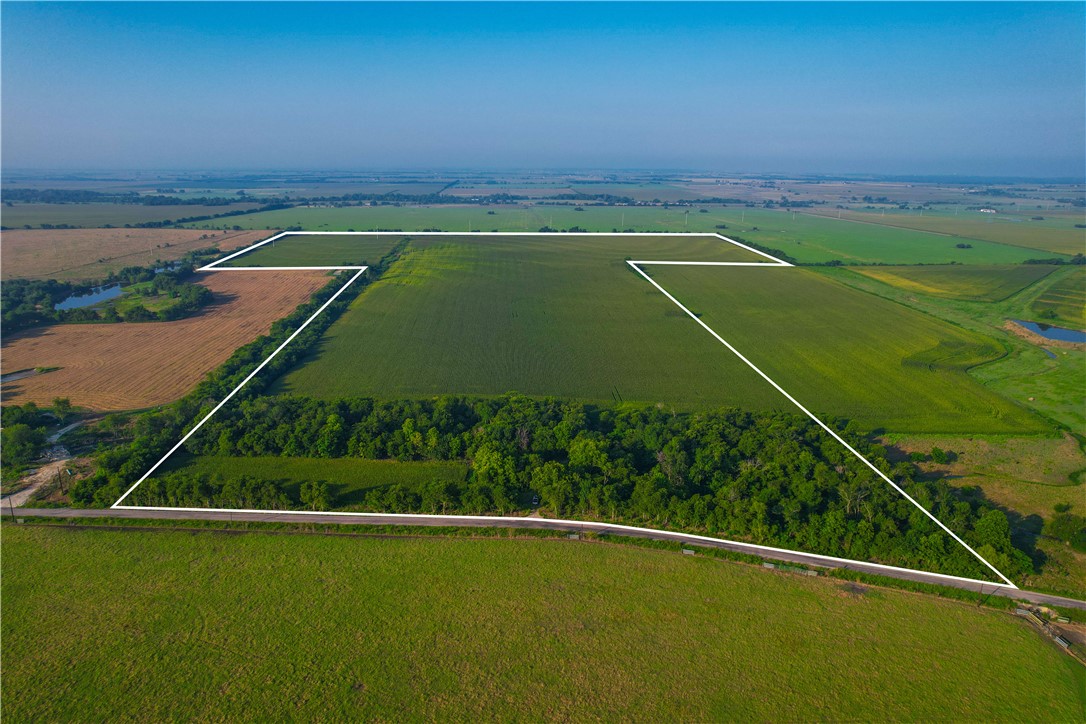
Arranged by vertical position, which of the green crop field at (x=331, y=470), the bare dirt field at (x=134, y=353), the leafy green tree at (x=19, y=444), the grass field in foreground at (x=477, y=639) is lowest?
the grass field in foreground at (x=477, y=639)

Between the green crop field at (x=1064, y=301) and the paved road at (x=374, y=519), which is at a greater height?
the green crop field at (x=1064, y=301)

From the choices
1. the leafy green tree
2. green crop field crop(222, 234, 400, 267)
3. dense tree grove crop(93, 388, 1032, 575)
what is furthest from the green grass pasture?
green crop field crop(222, 234, 400, 267)

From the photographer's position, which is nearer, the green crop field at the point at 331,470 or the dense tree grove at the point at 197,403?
the dense tree grove at the point at 197,403

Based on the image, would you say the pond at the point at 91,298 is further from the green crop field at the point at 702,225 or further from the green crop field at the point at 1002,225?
the green crop field at the point at 1002,225

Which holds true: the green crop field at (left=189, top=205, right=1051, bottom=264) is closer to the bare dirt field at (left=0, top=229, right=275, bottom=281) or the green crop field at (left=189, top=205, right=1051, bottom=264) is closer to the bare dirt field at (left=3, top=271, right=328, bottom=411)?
the bare dirt field at (left=0, top=229, right=275, bottom=281)

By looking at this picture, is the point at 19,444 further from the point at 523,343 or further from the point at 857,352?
the point at 857,352

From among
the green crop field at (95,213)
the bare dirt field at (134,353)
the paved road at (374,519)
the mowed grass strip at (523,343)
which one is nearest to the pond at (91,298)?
the bare dirt field at (134,353)

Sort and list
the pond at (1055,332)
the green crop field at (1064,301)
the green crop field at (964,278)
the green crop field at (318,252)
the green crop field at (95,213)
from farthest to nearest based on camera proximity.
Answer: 1. the green crop field at (95,213)
2. the green crop field at (318,252)
3. the green crop field at (964,278)
4. the green crop field at (1064,301)
5. the pond at (1055,332)

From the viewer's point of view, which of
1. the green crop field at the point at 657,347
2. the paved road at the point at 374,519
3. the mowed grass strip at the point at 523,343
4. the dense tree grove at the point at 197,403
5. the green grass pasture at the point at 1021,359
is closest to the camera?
the paved road at the point at 374,519

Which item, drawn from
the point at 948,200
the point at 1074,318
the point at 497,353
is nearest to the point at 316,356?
the point at 497,353
